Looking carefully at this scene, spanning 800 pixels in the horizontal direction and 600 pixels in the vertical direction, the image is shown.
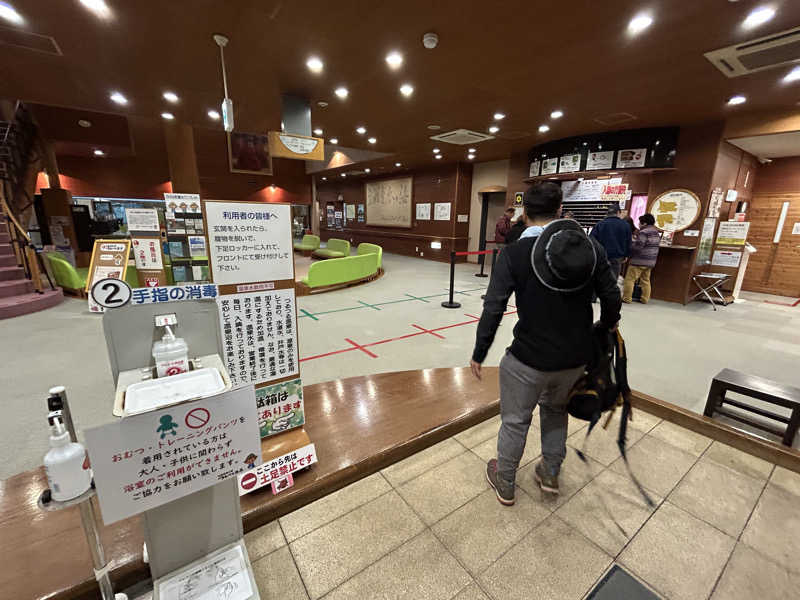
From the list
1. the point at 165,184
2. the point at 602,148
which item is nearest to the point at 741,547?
the point at 602,148

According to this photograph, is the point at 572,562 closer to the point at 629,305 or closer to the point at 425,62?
the point at 425,62

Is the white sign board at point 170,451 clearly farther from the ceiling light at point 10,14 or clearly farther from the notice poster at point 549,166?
the notice poster at point 549,166

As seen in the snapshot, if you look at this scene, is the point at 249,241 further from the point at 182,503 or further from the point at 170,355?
the point at 182,503

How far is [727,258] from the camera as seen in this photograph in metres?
5.74

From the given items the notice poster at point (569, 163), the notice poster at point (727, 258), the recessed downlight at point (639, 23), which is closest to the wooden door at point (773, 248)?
the notice poster at point (727, 258)

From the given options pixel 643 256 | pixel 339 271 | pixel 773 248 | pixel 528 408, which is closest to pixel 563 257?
pixel 528 408

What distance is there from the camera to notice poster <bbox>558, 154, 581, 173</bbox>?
6.32 meters

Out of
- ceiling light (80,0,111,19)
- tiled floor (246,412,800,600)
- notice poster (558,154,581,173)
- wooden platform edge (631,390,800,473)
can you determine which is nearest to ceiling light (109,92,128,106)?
ceiling light (80,0,111,19)

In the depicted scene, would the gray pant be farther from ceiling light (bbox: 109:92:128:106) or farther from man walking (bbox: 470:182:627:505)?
ceiling light (bbox: 109:92:128:106)

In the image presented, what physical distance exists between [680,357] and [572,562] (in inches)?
122

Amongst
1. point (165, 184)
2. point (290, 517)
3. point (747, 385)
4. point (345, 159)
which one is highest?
point (345, 159)

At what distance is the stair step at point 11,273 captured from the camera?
5.28 metres

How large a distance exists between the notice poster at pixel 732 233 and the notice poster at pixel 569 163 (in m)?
2.58

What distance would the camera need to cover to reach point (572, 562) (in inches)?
54.2
